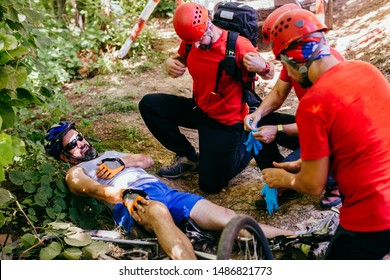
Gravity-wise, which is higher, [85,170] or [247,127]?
[247,127]

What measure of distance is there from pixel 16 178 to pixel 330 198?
315cm

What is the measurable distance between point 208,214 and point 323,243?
3.30 feet

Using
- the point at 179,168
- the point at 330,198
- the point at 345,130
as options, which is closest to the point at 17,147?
the point at 345,130

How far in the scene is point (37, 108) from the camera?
7578 millimetres

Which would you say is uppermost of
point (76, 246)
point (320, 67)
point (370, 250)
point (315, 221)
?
point (320, 67)

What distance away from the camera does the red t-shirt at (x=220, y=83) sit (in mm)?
4727

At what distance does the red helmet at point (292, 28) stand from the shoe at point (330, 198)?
2009mm

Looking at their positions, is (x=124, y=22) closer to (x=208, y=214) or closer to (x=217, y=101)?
(x=217, y=101)

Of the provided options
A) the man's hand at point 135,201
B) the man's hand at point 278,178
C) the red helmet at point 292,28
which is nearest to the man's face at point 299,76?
the red helmet at point 292,28

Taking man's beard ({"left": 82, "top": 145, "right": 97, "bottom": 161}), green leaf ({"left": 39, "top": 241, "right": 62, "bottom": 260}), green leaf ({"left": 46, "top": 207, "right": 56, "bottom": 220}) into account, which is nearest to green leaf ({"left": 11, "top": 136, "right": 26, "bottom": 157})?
green leaf ({"left": 39, "top": 241, "right": 62, "bottom": 260})

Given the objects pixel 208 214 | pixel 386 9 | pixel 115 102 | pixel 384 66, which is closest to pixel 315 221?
pixel 208 214

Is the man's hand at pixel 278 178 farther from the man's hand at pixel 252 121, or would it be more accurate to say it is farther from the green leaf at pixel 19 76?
the green leaf at pixel 19 76

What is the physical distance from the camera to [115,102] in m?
7.39

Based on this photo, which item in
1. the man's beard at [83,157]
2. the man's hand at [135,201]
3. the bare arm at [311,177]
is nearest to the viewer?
the bare arm at [311,177]
